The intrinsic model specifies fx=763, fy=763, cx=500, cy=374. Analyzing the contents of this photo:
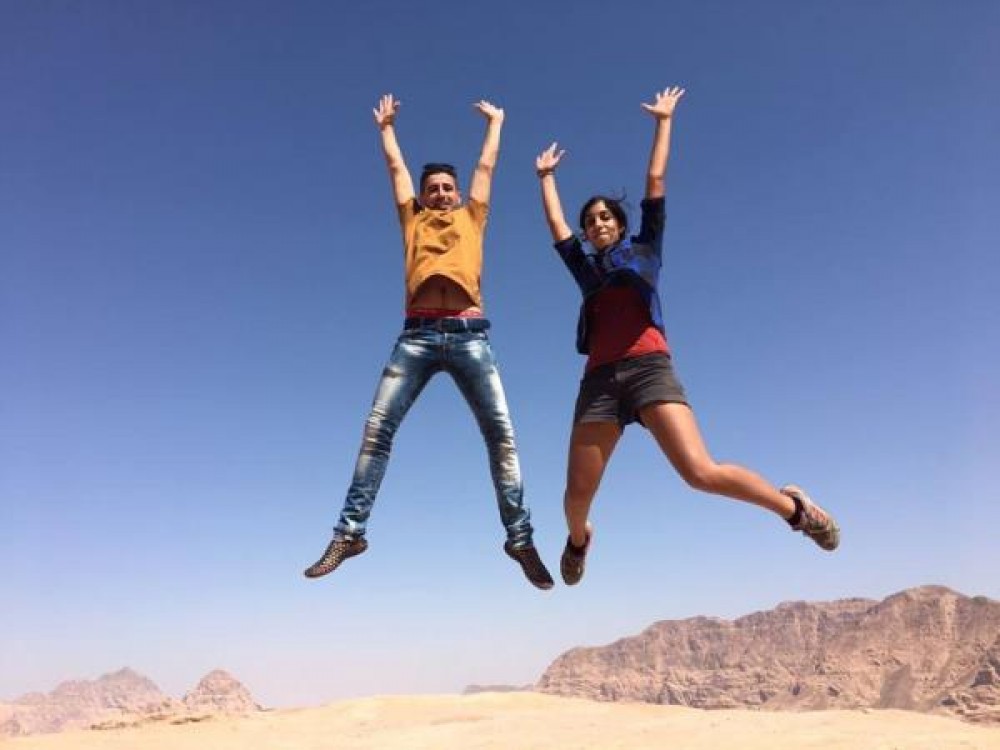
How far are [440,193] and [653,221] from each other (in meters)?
1.75

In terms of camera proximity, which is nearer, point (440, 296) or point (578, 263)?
point (440, 296)

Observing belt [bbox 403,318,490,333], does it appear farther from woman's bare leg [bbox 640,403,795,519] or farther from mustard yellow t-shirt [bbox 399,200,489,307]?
woman's bare leg [bbox 640,403,795,519]

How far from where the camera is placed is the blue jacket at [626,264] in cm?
583

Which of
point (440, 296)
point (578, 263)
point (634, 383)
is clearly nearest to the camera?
point (634, 383)

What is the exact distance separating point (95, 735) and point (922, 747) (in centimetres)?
1880

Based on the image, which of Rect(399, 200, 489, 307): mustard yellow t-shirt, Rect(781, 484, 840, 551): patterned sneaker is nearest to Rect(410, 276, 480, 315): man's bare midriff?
Rect(399, 200, 489, 307): mustard yellow t-shirt

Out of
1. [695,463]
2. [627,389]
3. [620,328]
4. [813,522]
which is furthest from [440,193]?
[813,522]

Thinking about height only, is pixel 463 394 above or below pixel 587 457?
above

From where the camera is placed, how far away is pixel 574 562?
6.25m

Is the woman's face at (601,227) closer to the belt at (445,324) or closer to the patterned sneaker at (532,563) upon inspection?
the belt at (445,324)

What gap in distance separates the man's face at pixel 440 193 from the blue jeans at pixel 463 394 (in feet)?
3.79

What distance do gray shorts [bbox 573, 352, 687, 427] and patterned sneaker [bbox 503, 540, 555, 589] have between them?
107cm

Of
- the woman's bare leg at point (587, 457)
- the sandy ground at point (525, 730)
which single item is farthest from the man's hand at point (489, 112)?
the sandy ground at point (525, 730)

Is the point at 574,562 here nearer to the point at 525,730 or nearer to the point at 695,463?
the point at 695,463
